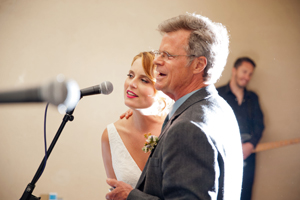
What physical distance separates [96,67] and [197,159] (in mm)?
3125

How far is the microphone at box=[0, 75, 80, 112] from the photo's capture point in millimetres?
813

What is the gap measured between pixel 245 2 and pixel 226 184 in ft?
11.8

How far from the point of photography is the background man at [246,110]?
4.18m

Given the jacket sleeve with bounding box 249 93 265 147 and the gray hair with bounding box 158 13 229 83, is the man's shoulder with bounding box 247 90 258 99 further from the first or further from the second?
the gray hair with bounding box 158 13 229 83

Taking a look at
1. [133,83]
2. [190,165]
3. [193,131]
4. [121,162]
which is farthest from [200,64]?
[121,162]

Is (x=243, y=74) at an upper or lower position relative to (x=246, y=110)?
upper

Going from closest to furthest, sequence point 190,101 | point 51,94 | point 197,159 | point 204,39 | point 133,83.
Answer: point 51,94, point 197,159, point 190,101, point 204,39, point 133,83

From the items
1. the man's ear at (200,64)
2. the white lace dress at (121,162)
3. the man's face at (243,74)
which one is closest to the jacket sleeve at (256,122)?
the man's face at (243,74)

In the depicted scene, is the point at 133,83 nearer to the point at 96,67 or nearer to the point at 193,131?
the point at 193,131

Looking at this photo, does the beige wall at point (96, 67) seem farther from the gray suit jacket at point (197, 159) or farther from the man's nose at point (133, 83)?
the gray suit jacket at point (197, 159)

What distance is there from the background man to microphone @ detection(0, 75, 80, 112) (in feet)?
11.7

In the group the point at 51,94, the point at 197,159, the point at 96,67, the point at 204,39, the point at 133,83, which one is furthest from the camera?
the point at 96,67

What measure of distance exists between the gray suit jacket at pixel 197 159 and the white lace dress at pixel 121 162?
1.06 metres

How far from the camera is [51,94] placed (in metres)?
0.83
